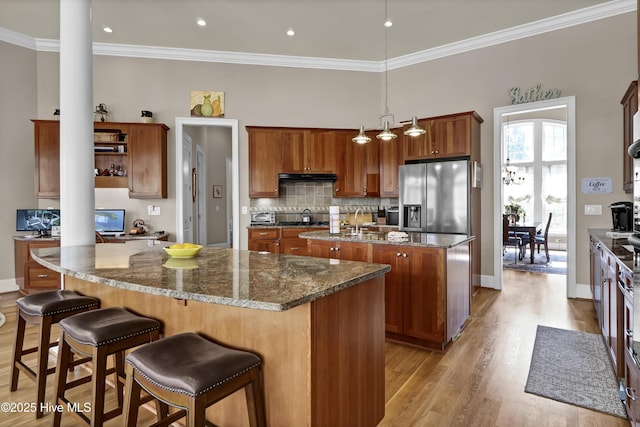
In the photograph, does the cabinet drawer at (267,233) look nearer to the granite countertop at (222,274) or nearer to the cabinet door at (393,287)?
the cabinet door at (393,287)

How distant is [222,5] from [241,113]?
1687 mm

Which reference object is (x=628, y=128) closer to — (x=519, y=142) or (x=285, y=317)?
(x=285, y=317)

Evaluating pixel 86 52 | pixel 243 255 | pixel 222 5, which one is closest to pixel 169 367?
pixel 243 255

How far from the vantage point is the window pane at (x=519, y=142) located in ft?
29.3

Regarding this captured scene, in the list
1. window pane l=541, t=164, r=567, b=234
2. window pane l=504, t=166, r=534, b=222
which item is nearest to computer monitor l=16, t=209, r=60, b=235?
window pane l=504, t=166, r=534, b=222

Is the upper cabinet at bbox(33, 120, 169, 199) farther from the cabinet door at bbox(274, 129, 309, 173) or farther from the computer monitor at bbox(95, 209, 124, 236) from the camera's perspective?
the cabinet door at bbox(274, 129, 309, 173)

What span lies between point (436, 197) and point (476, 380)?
2.74 meters

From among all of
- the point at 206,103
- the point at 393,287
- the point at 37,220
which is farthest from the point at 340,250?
the point at 37,220

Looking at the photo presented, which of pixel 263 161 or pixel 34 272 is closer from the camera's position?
pixel 34 272

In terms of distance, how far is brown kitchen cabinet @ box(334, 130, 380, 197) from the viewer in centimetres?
565

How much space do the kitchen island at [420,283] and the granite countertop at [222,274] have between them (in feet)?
3.77

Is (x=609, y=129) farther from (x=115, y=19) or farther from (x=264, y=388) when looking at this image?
(x=115, y=19)

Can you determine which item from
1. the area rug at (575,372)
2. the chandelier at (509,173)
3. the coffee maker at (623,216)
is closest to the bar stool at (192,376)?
the area rug at (575,372)

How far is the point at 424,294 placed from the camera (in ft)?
9.32
